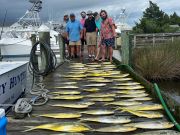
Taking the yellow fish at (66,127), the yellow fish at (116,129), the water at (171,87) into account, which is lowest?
the water at (171,87)

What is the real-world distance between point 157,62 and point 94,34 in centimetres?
439

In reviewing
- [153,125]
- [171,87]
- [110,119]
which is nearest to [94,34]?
[171,87]

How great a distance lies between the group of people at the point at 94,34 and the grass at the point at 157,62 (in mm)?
3124

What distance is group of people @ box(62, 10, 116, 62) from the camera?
11.4 m

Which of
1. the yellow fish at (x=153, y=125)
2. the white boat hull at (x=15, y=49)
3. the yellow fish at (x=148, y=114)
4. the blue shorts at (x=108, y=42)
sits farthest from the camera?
the white boat hull at (x=15, y=49)

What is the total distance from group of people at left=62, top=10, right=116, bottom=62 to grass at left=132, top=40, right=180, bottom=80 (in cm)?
312

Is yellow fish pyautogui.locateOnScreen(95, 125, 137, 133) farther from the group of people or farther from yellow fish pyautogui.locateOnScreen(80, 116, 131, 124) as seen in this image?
the group of people

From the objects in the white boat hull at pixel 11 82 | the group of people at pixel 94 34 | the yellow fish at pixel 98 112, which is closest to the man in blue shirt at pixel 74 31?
the group of people at pixel 94 34

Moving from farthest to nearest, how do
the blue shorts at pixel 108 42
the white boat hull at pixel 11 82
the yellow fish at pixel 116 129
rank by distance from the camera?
1. the blue shorts at pixel 108 42
2. the white boat hull at pixel 11 82
3. the yellow fish at pixel 116 129

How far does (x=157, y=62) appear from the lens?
624 inches

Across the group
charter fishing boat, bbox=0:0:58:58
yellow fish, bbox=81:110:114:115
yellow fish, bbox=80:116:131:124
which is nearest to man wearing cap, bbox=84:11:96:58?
yellow fish, bbox=81:110:114:115

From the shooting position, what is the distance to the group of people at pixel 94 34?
11.4 metres

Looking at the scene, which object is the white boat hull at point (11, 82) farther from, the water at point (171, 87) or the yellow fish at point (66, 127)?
the water at point (171, 87)

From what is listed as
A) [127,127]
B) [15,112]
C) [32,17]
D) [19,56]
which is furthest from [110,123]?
[32,17]
